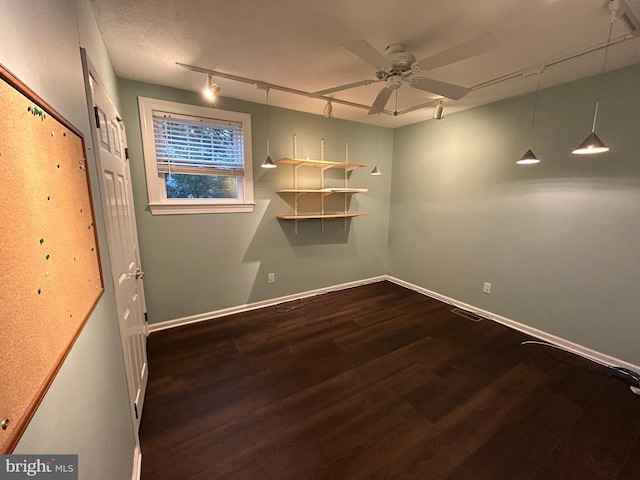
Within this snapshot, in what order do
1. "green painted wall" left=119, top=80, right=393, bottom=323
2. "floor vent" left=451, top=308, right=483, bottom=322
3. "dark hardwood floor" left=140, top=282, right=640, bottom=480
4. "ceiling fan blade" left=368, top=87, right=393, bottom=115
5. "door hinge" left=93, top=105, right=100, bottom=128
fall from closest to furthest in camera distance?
"door hinge" left=93, top=105, right=100, bottom=128 → "dark hardwood floor" left=140, top=282, right=640, bottom=480 → "ceiling fan blade" left=368, top=87, right=393, bottom=115 → "green painted wall" left=119, top=80, right=393, bottom=323 → "floor vent" left=451, top=308, right=483, bottom=322

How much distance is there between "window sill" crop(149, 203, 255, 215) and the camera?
2.70 meters

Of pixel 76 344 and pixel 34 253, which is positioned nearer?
pixel 34 253

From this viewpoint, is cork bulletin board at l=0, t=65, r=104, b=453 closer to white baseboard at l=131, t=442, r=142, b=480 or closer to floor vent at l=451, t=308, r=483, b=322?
white baseboard at l=131, t=442, r=142, b=480

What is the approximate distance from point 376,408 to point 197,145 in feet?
9.74

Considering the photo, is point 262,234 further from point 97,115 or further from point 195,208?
point 97,115

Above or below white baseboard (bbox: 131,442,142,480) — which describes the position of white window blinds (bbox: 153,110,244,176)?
above

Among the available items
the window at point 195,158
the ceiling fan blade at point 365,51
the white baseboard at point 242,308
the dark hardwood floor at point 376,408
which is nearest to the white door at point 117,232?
the dark hardwood floor at point 376,408

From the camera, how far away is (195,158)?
284 cm

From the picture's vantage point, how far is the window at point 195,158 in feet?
8.60

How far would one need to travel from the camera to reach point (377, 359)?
7.95 feet

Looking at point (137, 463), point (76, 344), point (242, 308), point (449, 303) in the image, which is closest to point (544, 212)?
point (449, 303)

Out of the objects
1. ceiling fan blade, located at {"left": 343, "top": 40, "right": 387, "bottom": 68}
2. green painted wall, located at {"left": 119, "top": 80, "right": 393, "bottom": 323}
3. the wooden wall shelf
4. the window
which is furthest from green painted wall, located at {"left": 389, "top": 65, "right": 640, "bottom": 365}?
the window

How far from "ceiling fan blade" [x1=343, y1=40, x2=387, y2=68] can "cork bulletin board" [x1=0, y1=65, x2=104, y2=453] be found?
1307 millimetres

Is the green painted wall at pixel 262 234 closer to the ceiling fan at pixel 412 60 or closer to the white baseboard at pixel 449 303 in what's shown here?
the white baseboard at pixel 449 303
